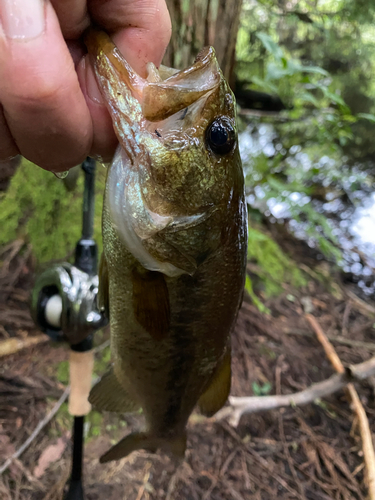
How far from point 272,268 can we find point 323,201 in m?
3.07

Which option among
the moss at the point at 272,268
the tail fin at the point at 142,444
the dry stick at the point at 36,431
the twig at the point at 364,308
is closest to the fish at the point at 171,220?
the tail fin at the point at 142,444

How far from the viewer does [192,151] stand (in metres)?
0.82

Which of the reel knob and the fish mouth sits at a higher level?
the fish mouth

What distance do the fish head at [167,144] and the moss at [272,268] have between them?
2.21 m

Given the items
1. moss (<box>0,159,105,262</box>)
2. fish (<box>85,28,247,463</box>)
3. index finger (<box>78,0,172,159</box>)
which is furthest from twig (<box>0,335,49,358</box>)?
index finger (<box>78,0,172,159</box>)

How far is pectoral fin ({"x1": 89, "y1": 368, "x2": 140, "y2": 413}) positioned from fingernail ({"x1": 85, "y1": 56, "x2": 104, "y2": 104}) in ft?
2.83

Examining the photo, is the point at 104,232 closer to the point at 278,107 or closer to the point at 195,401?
the point at 195,401

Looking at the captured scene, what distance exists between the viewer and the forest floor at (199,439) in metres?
1.66

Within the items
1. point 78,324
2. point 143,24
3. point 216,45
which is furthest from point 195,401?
point 216,45

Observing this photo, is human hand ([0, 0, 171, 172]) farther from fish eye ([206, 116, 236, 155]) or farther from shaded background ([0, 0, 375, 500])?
shaded background ([0, 0, 375, 500])

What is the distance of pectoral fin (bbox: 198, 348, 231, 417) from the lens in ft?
3.77

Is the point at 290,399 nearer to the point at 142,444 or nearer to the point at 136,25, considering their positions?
the point at 142,444

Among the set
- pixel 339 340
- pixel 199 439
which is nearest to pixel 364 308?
pixel 339 340

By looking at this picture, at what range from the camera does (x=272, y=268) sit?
330 centimetres
